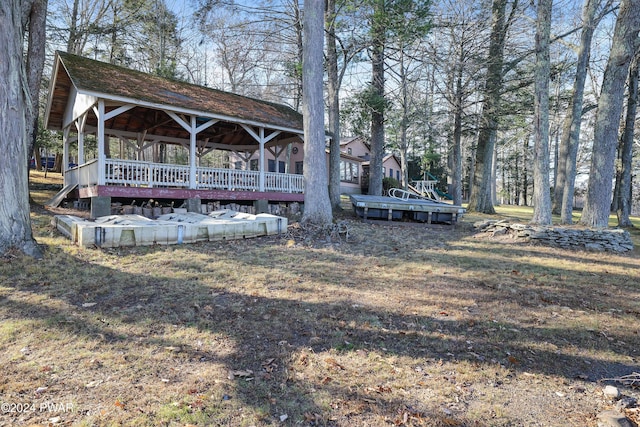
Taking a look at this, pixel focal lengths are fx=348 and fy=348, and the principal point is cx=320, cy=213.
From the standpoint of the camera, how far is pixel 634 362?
302 cm

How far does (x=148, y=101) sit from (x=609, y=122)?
41.2ft

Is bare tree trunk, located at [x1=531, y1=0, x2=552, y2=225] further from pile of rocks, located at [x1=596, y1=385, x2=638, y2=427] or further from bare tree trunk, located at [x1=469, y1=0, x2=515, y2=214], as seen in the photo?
pile of rocks, located at [x1=596, y1=385, x2=638, y2=427]

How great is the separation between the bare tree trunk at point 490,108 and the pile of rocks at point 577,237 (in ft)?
22.8

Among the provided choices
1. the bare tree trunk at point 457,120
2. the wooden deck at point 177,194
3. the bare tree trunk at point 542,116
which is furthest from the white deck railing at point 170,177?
the bare tree trunk at point 542,116

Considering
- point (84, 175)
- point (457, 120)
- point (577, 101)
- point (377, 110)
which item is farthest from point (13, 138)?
point (577, 101)

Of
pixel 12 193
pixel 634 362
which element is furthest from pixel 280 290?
pixel 12 193

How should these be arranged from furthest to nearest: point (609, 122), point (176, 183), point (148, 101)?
point (176, 183) → point (609, 122) → point (148, 101)

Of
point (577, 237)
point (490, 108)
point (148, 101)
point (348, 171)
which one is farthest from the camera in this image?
point (348, 171)

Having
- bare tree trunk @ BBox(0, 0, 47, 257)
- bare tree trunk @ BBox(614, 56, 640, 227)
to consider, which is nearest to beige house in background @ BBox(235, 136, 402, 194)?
bare tree trunk @ BBox(614, 56, 640, 227)

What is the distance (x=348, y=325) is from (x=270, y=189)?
9.33 m

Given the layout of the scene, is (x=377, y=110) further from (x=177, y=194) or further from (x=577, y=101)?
(x=177, y=194)

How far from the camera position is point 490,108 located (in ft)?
46.9

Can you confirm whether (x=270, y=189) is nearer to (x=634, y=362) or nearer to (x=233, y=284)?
(x=233, y=284)

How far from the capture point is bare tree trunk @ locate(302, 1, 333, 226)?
8.80m
